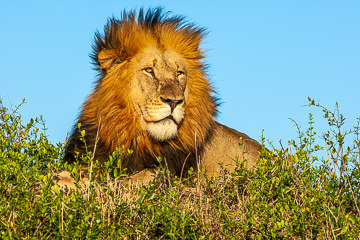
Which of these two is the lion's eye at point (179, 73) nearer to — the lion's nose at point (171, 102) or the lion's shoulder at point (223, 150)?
the lion's nose at point (171, 102)

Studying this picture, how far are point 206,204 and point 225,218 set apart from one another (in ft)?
1.57

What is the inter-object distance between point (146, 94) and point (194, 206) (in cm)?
177

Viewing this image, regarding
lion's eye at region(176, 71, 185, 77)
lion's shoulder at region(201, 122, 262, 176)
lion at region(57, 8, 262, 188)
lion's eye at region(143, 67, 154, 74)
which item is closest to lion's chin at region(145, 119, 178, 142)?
lion at region(57, 8, 262, 188)

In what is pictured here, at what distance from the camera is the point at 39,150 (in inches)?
221

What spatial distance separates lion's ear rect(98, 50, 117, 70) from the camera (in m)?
6.51

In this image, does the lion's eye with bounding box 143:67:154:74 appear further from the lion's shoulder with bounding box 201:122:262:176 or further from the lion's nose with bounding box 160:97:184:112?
the lion's shoulder with bounding box 201:122:262:176

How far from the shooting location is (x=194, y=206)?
15.3 feet

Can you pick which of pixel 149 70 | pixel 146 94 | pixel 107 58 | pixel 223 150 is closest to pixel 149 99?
pixel 146 94

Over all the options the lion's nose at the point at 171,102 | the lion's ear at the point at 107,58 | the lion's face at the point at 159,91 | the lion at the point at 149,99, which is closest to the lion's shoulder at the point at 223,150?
the lion at the point at 149,99

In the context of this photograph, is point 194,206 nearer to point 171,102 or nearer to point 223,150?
point 171,102

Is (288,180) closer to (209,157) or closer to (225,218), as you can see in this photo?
(225,218)

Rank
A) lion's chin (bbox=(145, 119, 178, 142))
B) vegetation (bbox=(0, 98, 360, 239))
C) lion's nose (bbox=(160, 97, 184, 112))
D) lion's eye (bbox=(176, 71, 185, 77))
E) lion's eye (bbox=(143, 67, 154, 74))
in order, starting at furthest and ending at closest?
lion's eye (bbox=(176, 71, 185, 77)), lion's eye (bbox=(143, 67, 154, 74)), lion's chin (bbox=(145, 119, 178, 142)), lion's nose (bbox=(160, 97, 184, 112)), vegetation (bbox=(0, 98, 360, 239))

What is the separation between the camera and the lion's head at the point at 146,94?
19.9ft

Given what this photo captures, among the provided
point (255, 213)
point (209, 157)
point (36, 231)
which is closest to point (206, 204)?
point (255, 213)
